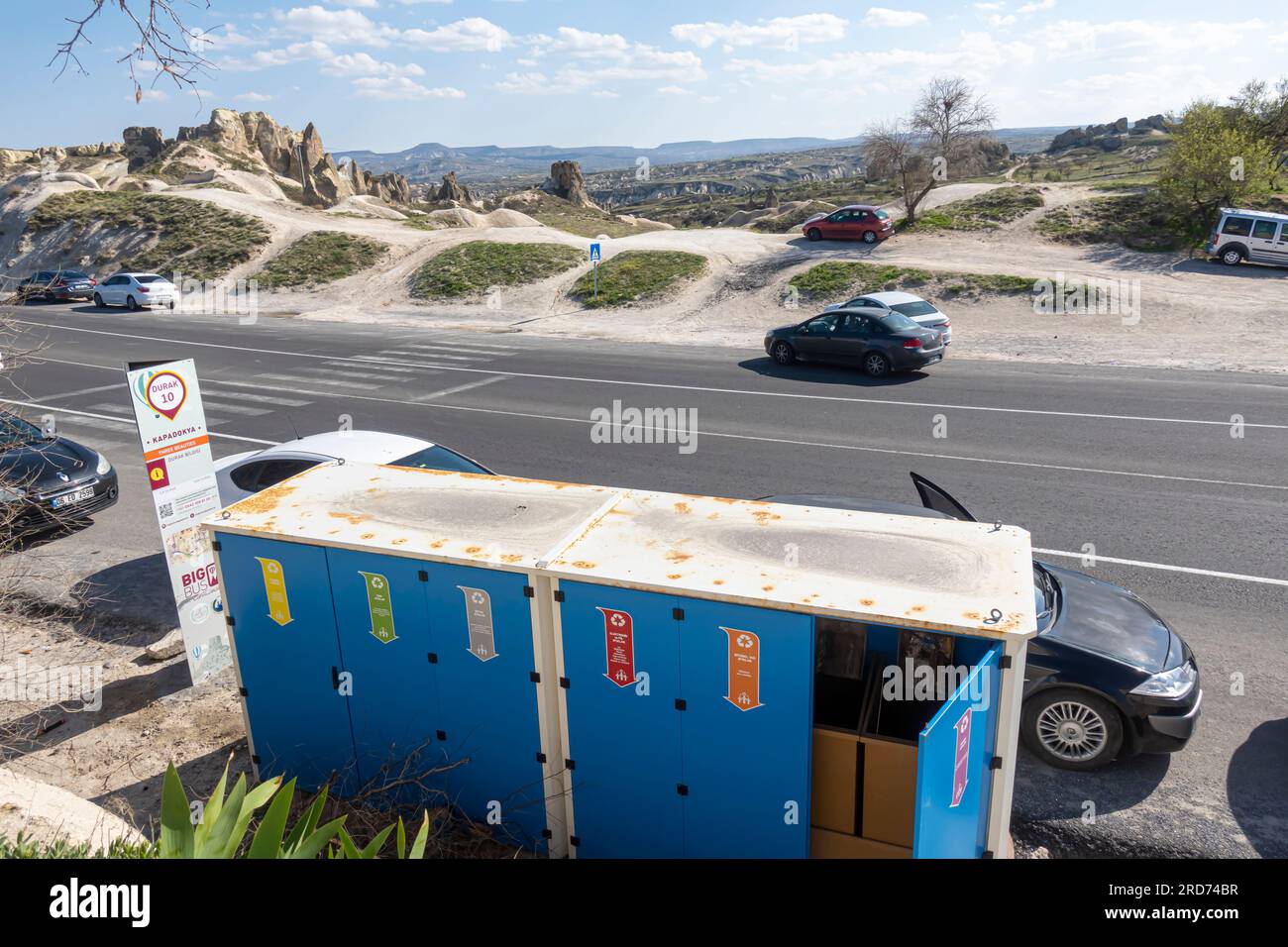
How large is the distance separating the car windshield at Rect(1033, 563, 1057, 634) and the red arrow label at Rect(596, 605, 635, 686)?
3233mm

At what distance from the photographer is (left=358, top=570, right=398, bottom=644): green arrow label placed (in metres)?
Result: 5.83

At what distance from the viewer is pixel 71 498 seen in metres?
12.1

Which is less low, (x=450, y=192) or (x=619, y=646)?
(x=450, y=192)

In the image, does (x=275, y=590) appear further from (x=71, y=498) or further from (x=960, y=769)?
(x=71, y=498)

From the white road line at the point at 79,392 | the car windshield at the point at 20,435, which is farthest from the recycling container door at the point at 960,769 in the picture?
the white road line at the point at 79,392

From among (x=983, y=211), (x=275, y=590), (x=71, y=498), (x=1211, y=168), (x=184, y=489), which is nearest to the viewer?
(x=275, y=590)

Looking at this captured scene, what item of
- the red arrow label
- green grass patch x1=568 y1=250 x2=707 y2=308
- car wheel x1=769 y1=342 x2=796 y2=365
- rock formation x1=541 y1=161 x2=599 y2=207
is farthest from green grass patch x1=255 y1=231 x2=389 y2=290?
rock formation x1=541 y1=161 x2=599 y2=207

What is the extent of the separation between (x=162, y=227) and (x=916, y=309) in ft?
135

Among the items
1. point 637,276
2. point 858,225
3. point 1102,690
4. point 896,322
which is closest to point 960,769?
point 1102,690

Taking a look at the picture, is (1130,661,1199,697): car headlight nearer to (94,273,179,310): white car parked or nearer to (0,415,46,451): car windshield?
(0,415,46,451): car windshield

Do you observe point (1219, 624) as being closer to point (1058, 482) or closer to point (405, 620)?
point (1058, 482)

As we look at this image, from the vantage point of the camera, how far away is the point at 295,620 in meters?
6.23

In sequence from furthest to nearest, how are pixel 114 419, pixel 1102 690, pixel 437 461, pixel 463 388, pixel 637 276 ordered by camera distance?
1. pixel 637 276
2. pixel 463 388
3. pixel 114 419
4. pixel 437 461
5. pixel 1102 690

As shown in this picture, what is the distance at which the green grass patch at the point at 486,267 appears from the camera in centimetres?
3544
